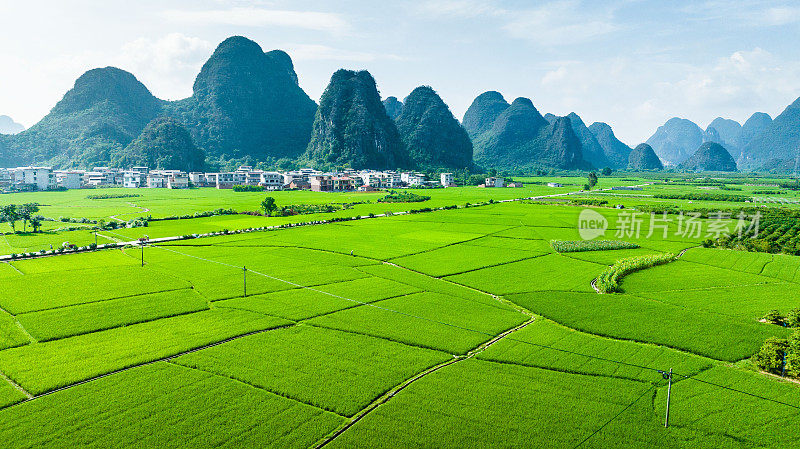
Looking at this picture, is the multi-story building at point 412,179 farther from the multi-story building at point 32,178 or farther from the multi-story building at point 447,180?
the multi-story building at point 32,178

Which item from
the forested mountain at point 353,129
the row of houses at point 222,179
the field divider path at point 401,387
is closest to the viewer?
the field divider path at point 401,387

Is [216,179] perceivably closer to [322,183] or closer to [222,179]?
[222,179]

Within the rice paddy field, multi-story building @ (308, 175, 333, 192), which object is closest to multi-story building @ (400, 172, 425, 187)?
multi-story building @ (308, 175, 333, 192)

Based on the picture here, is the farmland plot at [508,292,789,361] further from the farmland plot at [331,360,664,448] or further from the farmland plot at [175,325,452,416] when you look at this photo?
the farmland plot at [175,325,452,416]

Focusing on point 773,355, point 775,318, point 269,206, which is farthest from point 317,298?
point 269,206

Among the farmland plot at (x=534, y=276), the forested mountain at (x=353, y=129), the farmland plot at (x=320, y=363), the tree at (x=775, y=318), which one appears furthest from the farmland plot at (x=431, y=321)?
the forested mountain at (x=353, y=129)
